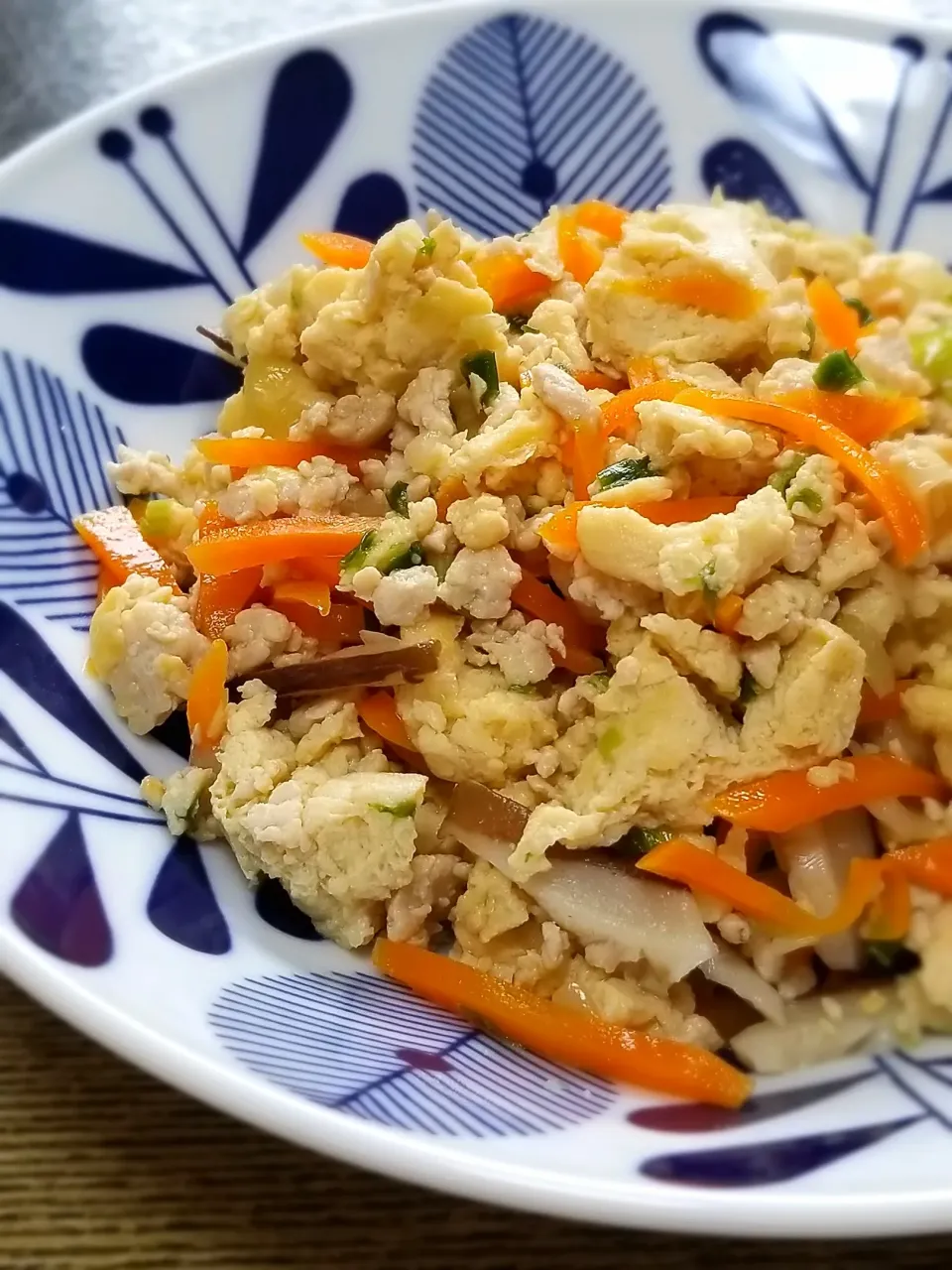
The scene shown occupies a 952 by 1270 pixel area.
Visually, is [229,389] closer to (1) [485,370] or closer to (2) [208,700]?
(1) [485,370]

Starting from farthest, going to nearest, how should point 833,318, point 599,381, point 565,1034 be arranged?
point 833,318, point 599,381, point 565,1034

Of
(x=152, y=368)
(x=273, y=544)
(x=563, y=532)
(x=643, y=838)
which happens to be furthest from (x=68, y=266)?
(x=643, y=838)

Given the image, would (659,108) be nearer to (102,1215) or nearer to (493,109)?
(493,109)

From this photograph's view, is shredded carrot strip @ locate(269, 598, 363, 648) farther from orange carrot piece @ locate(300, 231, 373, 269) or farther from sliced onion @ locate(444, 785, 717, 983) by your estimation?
orange carrot piece @ locate(300, 231, 373, 269)

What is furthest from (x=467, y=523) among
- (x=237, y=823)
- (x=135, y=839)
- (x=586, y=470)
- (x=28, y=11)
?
(x=28, y=11)

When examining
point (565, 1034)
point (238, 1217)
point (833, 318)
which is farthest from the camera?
point (833, 318)

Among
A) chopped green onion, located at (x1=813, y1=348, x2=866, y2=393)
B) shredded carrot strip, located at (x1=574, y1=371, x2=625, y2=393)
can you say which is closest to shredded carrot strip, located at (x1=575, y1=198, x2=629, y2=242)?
shredded carrot strip, located at (x1=574, y1=371, x2=625, y2=393)
